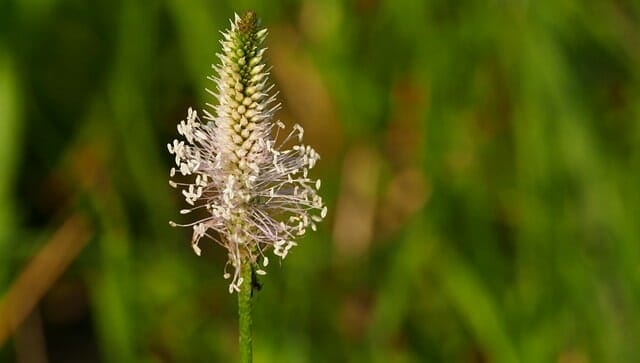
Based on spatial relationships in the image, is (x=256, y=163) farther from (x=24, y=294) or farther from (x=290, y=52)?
(x=290, y=52)

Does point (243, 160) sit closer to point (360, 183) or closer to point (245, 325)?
point (245, 325)

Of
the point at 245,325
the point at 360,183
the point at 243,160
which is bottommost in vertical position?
the point at 245,325

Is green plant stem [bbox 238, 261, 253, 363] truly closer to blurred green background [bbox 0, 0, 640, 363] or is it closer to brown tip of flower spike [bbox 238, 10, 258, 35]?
brown tip of flower spike [bbox 238, 10, 258, 35]

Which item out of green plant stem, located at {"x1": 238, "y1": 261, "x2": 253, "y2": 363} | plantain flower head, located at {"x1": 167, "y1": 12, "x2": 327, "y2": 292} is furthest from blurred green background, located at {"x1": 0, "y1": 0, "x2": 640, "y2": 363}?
green plant stem, located at {"x1": 238, "y1": 261, "x2": 253, "y2": 363}

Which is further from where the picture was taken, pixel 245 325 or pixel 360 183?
pixel 360 183

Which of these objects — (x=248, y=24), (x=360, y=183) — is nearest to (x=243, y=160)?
(x=248, y=24)

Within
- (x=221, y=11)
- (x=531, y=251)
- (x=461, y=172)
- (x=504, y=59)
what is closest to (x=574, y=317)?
(x=531, y=251)

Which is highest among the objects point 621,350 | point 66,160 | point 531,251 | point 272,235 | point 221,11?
point 221,11
